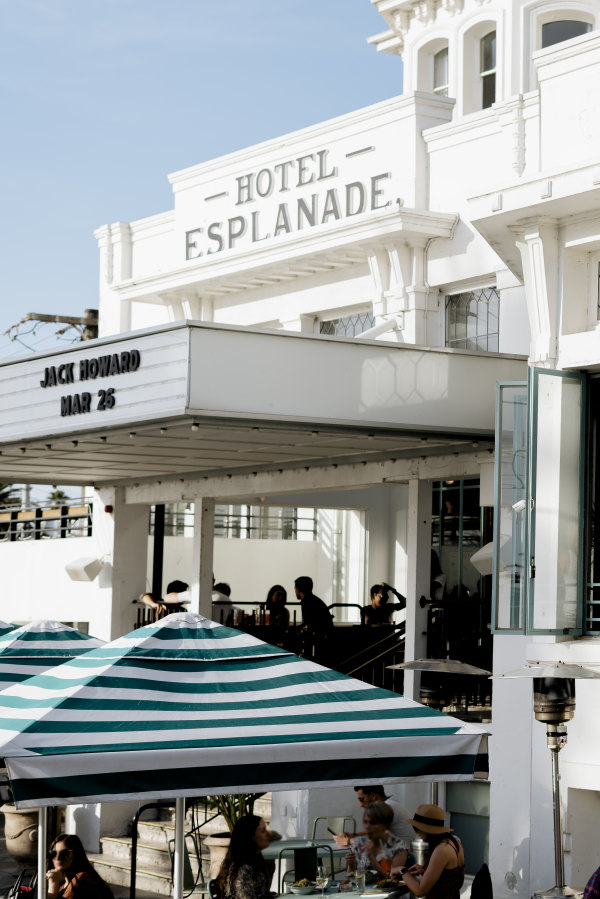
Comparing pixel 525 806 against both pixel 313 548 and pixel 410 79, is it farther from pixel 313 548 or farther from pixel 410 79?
pixel 313 548

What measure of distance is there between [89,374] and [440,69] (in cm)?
990

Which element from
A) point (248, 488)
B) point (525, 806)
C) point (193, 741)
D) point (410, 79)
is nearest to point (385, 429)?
point (525, 806)

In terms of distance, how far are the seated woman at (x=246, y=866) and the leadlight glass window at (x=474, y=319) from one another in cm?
766

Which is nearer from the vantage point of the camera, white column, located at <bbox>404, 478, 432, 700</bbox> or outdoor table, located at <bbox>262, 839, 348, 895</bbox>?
outdoor table, located at <bbox>262, 839, 348, 895</bbox>

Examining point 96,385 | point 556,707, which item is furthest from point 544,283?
point 96,385

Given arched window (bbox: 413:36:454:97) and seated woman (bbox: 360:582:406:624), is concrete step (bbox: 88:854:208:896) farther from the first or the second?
arched window (bbox: 413:36:454:97)

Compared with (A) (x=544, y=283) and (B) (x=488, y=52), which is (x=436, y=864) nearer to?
(A) (x=544, y=283)

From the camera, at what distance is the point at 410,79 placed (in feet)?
68.8

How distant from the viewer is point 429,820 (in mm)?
9352

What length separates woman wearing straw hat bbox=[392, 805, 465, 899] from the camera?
922 cm

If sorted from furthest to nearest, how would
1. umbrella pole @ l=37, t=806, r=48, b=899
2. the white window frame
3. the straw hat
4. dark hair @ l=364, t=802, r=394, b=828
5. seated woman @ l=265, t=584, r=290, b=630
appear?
the white window frame
seated woman @ l=265, t=584, r=290, b=630
dark hair @ l=364, t=802, r=394, b=828
the straw hat
umbrella pole @ l=37, t=806, r=48, b=899

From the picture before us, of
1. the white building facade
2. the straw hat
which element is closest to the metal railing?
the white building facade

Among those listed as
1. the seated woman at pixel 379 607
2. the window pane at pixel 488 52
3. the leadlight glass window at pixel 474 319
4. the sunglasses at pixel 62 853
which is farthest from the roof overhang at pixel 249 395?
the window pane at pixel 488 52

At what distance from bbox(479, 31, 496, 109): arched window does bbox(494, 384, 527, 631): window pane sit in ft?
31.0
